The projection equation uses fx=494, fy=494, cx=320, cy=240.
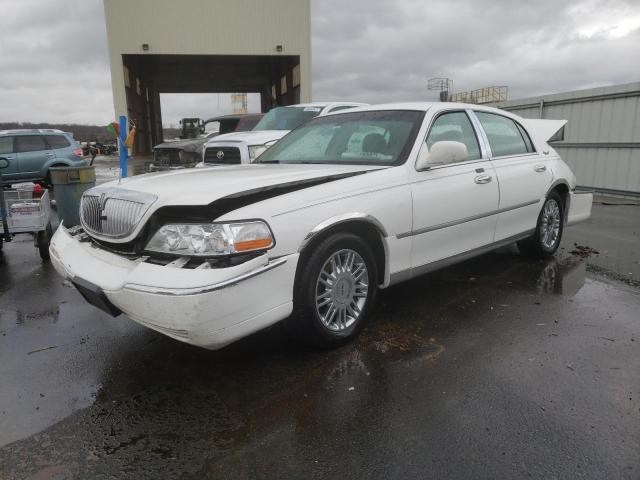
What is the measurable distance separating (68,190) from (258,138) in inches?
121

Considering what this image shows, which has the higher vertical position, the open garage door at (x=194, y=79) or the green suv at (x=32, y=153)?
the open garage door at (x=194, y=79)

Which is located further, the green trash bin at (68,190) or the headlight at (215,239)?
the green trash bin at (68,190)

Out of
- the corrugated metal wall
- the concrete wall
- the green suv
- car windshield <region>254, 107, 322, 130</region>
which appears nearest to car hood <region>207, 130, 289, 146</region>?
car windshield <region>254, 107, 322, 130</region>

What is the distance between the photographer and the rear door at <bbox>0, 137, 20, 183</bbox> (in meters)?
13.1

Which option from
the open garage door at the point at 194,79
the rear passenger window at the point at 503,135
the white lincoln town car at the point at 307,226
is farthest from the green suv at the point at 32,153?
the rear passenger window at the point at 503,135

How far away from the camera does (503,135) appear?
484cm

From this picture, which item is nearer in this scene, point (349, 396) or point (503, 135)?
point (349, 396)

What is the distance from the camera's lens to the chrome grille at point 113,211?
9.43 ft

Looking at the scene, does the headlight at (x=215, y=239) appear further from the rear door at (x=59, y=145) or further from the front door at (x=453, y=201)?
the rear door at (x=59, y=145)

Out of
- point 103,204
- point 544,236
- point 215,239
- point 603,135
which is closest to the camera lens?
point 215,239

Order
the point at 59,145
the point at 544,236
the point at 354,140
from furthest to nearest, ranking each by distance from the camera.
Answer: the point at 59,145 < the point at 544,236 < the point at 354,140

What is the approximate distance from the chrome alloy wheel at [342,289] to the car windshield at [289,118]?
6.18 metres

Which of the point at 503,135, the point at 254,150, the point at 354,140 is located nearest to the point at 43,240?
the point at 254,150

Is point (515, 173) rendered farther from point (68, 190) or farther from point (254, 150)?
point (68, 190)
